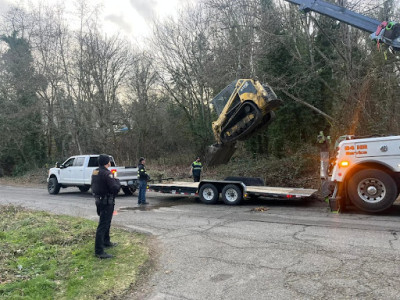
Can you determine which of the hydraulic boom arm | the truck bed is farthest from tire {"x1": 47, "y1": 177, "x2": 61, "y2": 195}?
the hydraulic boom arm

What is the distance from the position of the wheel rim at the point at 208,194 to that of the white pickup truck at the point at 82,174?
161 inches

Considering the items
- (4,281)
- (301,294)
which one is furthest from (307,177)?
(4,281)

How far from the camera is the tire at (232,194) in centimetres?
1098

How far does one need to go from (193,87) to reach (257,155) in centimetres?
893

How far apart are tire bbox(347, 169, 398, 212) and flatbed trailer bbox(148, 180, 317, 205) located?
5.42ft

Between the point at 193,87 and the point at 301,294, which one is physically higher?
the point at 193,87

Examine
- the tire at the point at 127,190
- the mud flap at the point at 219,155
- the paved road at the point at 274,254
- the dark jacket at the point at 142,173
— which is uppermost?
the mud flap at the point at 219,155

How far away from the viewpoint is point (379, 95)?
43.3 feet

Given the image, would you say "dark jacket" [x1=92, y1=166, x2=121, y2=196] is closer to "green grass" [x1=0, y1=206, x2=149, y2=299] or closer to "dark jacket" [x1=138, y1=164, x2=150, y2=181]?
"green grass" [x1=0, y1=206, x2=149, y2=299]

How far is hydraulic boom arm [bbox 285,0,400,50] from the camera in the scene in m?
8.86

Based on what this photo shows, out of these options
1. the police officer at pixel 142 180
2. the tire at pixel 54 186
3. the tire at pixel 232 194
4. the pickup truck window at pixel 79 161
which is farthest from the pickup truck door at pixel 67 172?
the tire at pixel 232 194

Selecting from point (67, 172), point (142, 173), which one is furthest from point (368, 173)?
point (67, 172)

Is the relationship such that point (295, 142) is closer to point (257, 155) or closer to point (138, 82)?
point (257, 155)

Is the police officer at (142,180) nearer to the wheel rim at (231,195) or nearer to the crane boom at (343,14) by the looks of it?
the wheel rim at (231,195)
